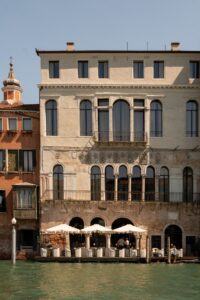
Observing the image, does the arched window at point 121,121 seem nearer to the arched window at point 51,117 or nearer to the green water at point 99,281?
the arched window at point 51,117

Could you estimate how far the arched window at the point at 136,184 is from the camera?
3897cm

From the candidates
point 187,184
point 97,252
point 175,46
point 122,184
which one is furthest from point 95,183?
point 175,46

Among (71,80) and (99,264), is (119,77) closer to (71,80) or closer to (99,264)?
(71,80)

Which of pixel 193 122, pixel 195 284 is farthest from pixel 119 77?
pixel 195 284

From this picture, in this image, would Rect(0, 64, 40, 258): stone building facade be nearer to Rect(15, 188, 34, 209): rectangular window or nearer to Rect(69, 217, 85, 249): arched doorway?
Rect(15, 188, 34, 209): rectangular window

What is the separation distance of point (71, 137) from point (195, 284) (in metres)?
15.9

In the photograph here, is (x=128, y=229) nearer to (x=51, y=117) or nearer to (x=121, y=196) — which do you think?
(x=121, y=196)

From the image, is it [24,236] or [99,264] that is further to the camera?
[24,236]

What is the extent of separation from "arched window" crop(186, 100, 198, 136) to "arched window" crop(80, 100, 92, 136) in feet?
20.4

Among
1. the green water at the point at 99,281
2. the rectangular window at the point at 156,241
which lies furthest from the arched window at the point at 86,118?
the green water at the point at 99,281

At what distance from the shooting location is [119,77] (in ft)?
129

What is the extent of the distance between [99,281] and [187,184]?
1422cm

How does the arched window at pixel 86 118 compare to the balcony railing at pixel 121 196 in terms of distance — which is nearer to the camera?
the balcony railing at pixel 121 196

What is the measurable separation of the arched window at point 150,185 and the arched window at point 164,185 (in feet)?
1.61
